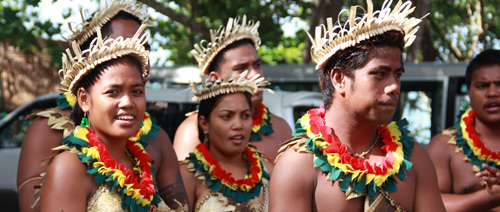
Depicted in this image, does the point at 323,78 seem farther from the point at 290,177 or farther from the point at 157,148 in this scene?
the point at 157,148

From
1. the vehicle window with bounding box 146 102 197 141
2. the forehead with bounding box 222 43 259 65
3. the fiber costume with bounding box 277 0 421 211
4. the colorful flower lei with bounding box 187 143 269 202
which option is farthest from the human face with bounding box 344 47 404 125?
the vehicle window with bounding box 146 102 197 141

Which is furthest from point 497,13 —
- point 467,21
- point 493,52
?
point 493,52

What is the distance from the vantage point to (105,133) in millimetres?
2965

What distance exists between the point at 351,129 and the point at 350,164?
0.55 ft

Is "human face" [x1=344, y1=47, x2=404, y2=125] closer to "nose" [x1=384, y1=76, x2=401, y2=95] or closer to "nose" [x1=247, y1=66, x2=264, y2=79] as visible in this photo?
"nose" [x1=384, y1=76, x2=401, y2=95]

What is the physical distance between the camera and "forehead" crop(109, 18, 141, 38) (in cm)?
354

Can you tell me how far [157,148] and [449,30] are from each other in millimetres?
15714

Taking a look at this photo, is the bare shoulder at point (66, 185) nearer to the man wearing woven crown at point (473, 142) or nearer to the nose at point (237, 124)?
the nose at point (237, 124)

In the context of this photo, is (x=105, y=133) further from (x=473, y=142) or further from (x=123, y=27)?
(x=473, y=142)

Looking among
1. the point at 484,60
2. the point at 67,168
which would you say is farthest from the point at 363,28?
the point at 484,60

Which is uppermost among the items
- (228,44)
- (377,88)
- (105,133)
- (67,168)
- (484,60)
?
(228,44)

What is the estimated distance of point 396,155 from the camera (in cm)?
281

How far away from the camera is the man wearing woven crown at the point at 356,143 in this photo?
266 centimetres

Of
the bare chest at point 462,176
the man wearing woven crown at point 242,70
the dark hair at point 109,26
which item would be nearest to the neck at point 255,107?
the man wearing woven crown at point 242,70
